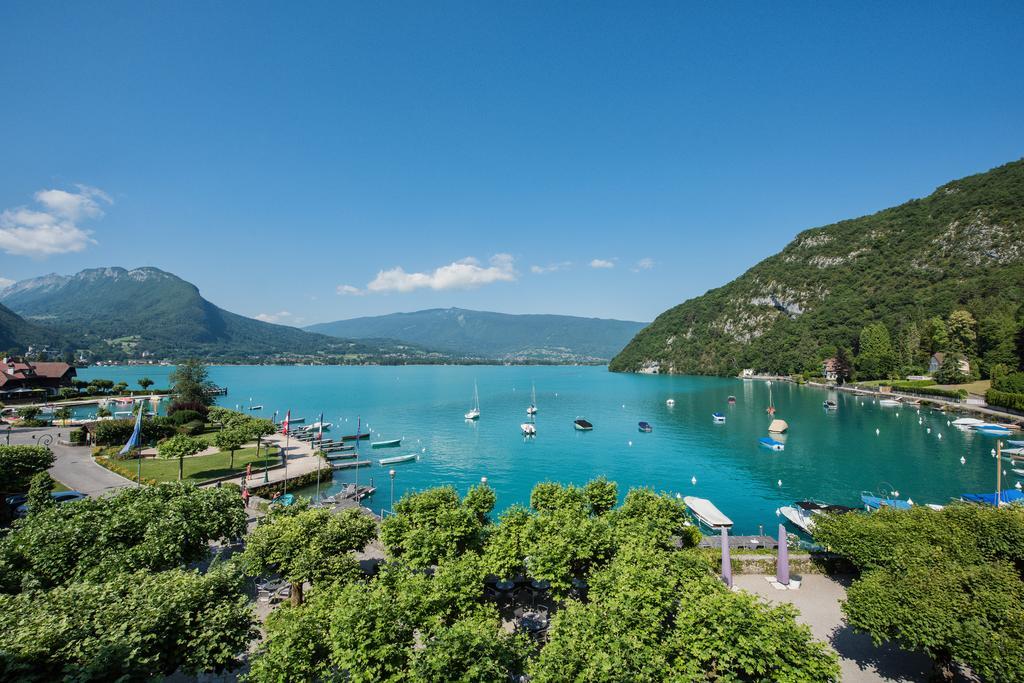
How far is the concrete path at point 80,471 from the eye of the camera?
32.8 metres

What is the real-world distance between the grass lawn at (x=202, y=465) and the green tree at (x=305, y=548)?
24654 mm

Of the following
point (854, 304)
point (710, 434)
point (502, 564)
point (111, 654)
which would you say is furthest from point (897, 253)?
point (111, 654)

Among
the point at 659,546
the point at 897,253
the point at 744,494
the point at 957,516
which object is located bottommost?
the point at 744,494

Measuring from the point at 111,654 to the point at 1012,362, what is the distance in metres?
120

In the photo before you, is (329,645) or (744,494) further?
(744,494)

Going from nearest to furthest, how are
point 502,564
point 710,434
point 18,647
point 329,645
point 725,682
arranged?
1. point 18,647
2. point 725,682
3. point 329,645
4. point 502,564
5. point 710,434

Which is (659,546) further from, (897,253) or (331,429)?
(897,253)

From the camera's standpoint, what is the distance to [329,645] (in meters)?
11.7

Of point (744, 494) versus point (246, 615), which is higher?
point (246, 615)

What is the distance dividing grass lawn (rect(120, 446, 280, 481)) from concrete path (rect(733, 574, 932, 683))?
40.1m

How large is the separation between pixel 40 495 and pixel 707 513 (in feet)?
133

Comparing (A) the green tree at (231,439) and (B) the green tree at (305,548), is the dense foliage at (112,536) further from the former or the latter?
(A) the green tree at (231,439)

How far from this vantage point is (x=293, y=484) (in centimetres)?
3897

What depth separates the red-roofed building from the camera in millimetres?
86562
